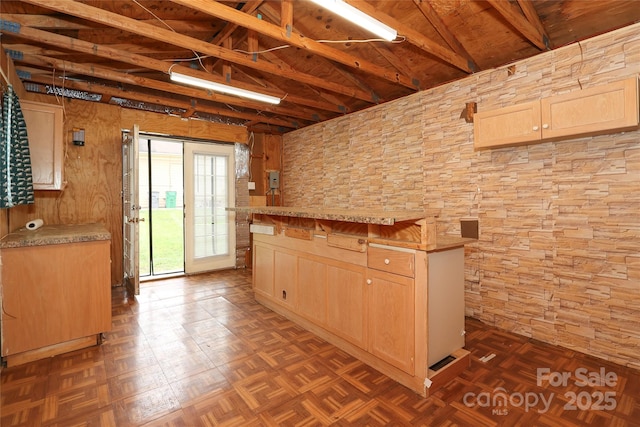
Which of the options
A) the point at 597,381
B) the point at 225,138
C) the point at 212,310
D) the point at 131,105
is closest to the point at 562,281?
the point at 597,381

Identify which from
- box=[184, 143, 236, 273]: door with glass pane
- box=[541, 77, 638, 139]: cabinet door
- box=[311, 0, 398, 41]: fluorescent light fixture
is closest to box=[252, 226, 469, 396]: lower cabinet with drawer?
box=[541, 77, 638, 139]: cabinet door

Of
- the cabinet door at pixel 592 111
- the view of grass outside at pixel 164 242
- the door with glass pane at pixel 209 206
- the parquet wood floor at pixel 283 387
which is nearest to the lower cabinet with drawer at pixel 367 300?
the parquet wood floor at pixel 283 387

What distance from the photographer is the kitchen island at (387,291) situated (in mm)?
2051

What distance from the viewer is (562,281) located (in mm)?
2729

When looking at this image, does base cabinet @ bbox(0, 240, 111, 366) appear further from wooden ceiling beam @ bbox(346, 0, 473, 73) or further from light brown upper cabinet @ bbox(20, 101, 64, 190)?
wooden ceiling beam @ bbox(346, 0, 473, 73)

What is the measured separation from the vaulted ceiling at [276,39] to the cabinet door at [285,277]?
2049mm

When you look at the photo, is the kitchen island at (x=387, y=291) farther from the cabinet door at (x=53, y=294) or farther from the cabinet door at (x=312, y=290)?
the cabinet door at (x=53, y=294)

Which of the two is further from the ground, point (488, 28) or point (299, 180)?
point (488, 28)

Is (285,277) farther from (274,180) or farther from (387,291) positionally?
(274,180)

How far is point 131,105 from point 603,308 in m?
6.16

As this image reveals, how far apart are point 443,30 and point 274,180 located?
4.01m

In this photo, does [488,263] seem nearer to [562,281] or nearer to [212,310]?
[562,281]

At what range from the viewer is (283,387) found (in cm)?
215

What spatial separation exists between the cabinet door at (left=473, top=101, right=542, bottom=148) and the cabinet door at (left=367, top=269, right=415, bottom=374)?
1713 millimetres
